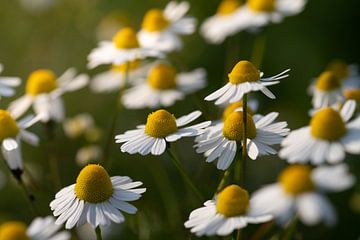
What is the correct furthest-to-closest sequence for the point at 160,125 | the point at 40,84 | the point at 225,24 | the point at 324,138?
1. the point at 225,24
2. the point at 40,84
3. the point at 160,125
4. the point at 324,138

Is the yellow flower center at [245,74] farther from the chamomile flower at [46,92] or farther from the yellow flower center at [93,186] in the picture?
the chamomile flower at [46,92]

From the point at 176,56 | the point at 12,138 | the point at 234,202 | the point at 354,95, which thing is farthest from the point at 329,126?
the point at 176,56

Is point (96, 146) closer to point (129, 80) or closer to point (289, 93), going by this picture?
point (129, 80)

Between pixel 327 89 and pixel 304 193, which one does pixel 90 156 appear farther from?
pixel 304 193

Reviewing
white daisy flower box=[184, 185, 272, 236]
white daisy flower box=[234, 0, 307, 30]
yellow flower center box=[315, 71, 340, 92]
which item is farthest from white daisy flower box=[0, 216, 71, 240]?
white daisy flower box=[234, 0, 307, 30]

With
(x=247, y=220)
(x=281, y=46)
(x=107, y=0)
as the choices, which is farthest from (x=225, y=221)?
(x=107, y=0)

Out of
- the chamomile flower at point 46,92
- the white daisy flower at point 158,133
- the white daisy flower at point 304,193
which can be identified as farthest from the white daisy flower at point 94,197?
the chamomile flower at point 46,92

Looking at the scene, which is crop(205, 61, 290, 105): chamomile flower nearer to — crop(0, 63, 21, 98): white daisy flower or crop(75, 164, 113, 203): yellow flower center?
crop(75, 164, 113, 203): yellow flower center
